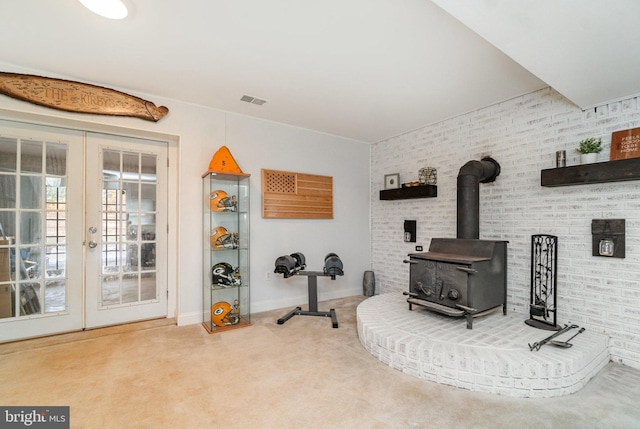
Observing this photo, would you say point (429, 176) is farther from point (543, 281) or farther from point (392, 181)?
point (543, 281)

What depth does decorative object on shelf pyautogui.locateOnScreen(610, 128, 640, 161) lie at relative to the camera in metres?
2.45

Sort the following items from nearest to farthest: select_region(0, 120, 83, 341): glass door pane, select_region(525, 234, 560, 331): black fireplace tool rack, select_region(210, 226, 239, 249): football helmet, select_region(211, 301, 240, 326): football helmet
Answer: select_region(525, 234, 560, 331): black fireplace tool rack → select_region(0, 120, 83, 341): glass door pane → select_region(211, 301, 240, 326): football helmet → select_region(210, 226, 239, 249): football helmet

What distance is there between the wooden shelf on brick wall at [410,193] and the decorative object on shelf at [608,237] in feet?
5.41

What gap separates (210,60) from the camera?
2.54 meters

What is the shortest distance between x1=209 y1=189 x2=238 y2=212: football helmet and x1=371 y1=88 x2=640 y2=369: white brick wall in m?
2.55

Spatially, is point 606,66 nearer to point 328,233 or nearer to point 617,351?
point 617,351

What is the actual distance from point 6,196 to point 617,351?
5.81 metres

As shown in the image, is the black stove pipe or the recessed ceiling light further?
the black stove pipe

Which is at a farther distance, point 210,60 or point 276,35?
point 210,60

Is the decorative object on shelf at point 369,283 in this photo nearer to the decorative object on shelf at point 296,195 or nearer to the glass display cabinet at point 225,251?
the decorative object on shelf at point 296,195

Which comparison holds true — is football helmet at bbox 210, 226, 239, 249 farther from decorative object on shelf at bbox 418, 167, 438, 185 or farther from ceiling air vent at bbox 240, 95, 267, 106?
decorative object on shelf at bbox 418, 167, 438, 185

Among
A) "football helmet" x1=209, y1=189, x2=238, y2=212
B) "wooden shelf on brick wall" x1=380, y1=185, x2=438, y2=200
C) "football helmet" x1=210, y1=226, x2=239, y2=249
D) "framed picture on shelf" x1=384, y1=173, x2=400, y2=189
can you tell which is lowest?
"football helmet" x1=210, y1=226, x2=239, y2=249

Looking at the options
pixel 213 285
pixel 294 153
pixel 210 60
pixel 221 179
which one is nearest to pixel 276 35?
pixel 210 60

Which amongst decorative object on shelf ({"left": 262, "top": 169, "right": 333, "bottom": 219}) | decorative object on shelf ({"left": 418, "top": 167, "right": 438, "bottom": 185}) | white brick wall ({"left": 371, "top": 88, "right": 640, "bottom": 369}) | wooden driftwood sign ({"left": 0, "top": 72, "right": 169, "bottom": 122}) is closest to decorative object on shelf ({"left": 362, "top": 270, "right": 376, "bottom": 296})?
white brick wall ({"left": 371, "top": 88, "right": 640, "bottom": 369})
